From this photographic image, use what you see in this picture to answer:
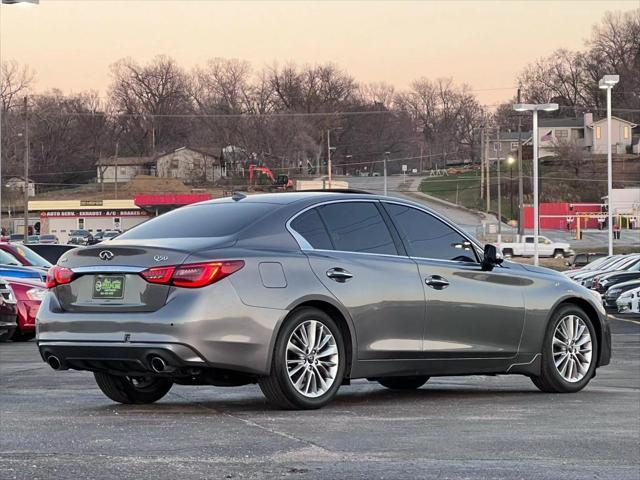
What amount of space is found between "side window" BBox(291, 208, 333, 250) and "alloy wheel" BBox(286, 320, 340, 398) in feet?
2.15

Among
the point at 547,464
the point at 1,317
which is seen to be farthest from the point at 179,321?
the point at 1,317

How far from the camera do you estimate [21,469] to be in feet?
19.8

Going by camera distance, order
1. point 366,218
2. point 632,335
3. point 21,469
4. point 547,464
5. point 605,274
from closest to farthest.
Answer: point 21,469
point 547,464
point 366,218
point 632,335
point 605,274

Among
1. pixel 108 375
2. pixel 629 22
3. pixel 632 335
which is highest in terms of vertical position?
pixel 629 22

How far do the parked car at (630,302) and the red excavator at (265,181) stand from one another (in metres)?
87.3

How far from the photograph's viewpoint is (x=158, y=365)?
320 inches

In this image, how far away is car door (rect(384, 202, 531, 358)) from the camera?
955 cm

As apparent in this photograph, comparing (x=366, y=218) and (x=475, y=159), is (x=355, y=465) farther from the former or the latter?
(x=475, y=159)

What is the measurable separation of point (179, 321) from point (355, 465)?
218cm

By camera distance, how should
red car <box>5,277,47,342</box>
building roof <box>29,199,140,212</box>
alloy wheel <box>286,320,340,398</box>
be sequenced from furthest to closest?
building roof <box>29,199,140,212</box>
red car <box>5,277,47,342</box>
alloy wheel <box>286,320,340,398</box>

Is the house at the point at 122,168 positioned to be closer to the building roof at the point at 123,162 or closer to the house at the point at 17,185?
the building roof at the point at 123,162

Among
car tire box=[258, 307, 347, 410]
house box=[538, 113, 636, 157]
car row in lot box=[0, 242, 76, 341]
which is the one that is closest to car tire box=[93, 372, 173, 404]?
car tire box=[258, 307, 347, 410]

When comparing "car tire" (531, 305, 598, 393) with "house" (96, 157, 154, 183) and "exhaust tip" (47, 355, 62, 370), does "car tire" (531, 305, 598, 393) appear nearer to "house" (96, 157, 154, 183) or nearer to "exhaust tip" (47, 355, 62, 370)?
"exhaust tip" (47, 355, 62, 370)

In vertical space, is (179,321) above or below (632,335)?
above
